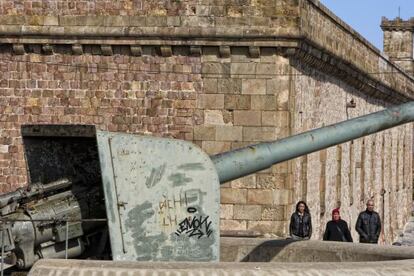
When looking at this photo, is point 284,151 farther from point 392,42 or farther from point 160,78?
point 392,42

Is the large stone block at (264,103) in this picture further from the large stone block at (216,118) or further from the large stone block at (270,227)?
the large stone block at (270,227)

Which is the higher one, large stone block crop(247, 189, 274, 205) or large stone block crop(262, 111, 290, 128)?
large stone block crop(262, 111, 290, 128)

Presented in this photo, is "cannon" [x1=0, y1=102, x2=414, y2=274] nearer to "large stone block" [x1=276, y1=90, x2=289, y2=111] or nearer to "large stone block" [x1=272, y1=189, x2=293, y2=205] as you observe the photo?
"large stone block" [x1=272, y1=189, x2=293, y2=205]

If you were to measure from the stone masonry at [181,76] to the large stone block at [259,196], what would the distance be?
0.01 metres

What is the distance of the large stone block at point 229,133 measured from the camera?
15.4 m

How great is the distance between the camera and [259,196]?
15.3 metres

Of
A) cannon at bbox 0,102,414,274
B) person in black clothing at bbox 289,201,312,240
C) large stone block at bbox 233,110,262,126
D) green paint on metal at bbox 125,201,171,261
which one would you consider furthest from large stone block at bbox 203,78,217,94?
green paint on metal at bbox 125,201,171,261

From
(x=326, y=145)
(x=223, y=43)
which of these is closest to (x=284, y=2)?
(x=223, y=43)

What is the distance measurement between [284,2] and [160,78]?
2.21 meters

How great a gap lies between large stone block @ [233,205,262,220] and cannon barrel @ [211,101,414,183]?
18.5ft

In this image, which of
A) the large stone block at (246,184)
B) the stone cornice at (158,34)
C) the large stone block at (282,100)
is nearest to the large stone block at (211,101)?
the stone cornice at (158,34)

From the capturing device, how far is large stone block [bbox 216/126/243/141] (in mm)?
15414

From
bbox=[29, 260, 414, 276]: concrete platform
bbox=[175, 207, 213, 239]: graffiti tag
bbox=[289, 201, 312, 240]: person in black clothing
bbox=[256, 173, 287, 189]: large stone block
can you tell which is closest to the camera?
bbox=[29, 260, 414, 276]: concrete platform

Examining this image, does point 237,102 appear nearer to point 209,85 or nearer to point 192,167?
point 209,85
